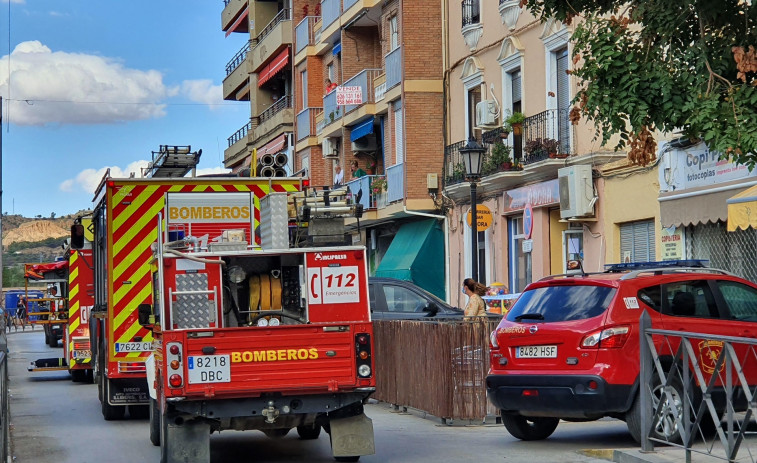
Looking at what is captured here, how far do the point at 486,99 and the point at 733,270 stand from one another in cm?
1089

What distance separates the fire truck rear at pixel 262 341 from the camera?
37.1 ft

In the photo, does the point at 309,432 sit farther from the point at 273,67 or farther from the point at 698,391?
the point at 273,67

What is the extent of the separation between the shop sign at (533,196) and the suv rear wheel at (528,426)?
12650mm

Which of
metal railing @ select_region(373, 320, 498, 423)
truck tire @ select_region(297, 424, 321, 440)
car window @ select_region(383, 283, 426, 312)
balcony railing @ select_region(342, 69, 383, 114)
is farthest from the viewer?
balcony railing @ select_region(342, 69, 383, 114)

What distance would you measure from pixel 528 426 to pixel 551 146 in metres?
12.8

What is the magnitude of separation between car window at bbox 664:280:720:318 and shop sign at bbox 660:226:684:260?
956 cm

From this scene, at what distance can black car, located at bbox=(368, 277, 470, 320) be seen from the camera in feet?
65.6

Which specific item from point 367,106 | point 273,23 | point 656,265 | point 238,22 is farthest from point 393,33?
point 656,265

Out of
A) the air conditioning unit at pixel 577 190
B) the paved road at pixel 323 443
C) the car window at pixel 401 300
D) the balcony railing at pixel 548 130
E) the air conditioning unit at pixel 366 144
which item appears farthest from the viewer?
the air conditioning unit at pixel 366 144

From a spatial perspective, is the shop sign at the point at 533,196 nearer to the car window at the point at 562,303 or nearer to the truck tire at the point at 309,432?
the truck tire at the point at 309,432

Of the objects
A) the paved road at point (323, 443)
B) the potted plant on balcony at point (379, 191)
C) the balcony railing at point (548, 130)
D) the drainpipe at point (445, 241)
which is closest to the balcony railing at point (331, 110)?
the potted plant on balcony at point (379, 191)

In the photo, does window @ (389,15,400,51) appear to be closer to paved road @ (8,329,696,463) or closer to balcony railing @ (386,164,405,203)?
balcony railing @ (386,164,405,203)

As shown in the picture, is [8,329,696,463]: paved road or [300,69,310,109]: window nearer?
[8,329,696,463]: paved road

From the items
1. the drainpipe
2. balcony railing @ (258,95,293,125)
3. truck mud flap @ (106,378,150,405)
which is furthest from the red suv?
balcony railing @ (258,95,293,125)
